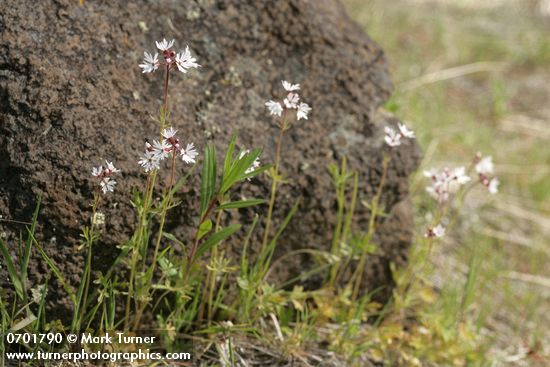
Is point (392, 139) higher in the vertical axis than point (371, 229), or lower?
higher

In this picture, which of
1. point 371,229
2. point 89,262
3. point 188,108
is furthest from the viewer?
point 371,229

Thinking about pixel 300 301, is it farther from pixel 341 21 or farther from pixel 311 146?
pixel 341 21

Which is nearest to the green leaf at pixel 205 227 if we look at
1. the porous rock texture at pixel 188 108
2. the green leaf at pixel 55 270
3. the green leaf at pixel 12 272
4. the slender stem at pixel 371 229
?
the porous rock texture at pixel 188 108

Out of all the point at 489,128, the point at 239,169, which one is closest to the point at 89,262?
the point at 239,169

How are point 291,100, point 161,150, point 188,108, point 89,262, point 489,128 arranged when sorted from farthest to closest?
point 489,128 → point 188,108 → point 291,100 → point 89,262 → point 161,150

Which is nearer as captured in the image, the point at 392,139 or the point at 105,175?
the point at 105,175

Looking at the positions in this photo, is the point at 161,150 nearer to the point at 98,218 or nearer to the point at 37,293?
the point at 98,218

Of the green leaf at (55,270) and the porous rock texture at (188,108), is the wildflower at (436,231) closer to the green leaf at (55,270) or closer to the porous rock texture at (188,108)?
the porous rock texture at (188,108)

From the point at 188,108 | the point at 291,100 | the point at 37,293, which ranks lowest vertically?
the point at 37,293
